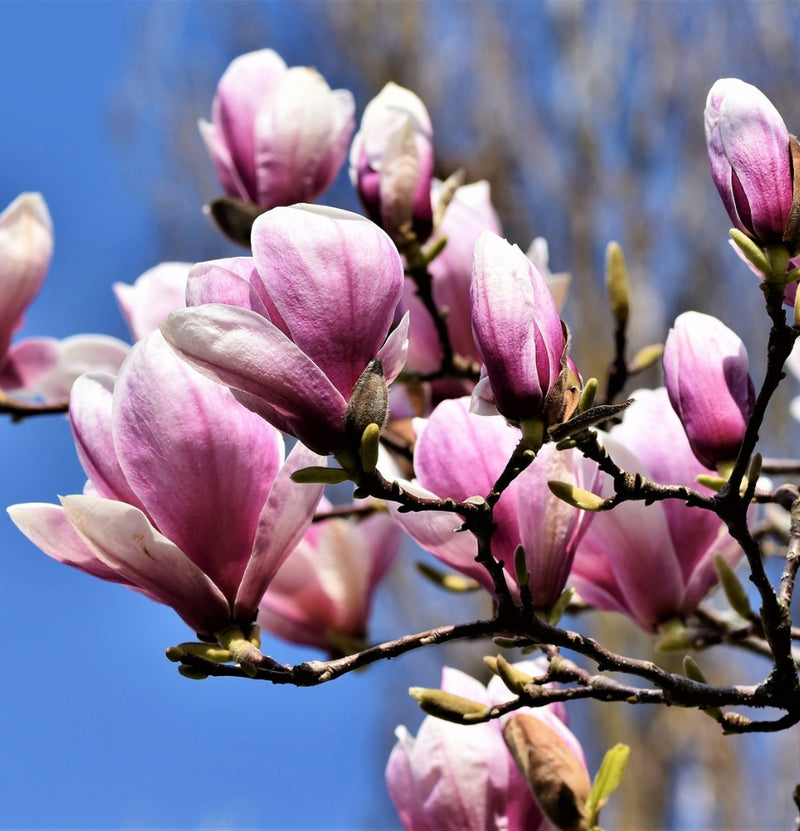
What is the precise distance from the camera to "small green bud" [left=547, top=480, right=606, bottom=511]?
51 cm

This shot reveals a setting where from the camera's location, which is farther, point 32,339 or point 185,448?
point 32,339

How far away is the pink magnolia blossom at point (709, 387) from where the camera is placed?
1.86ft

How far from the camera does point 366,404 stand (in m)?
0.43

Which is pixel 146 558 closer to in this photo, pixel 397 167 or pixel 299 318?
pixel 299 318

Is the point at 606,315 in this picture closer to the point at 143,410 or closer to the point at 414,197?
the point at 414,197

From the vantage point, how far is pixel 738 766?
14.7 feet

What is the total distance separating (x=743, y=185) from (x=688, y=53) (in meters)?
4.75

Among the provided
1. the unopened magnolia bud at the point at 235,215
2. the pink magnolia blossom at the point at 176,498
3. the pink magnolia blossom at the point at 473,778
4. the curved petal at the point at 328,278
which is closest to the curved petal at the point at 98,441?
the pink magnolia blossom at the point at 176,498

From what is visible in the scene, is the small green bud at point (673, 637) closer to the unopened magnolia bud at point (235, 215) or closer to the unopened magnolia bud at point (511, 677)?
the unopened magnolia bud at point (511, 677)

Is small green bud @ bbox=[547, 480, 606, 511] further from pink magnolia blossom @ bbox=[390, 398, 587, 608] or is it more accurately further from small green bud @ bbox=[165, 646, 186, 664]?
small green bud @ bbox=[165, 646, 186, 664]

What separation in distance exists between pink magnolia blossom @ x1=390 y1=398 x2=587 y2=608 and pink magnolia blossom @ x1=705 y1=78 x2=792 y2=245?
14cm

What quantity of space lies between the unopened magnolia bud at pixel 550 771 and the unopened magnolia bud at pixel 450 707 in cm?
7

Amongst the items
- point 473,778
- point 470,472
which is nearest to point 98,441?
point 470,472

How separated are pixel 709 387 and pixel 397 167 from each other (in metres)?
0.31
